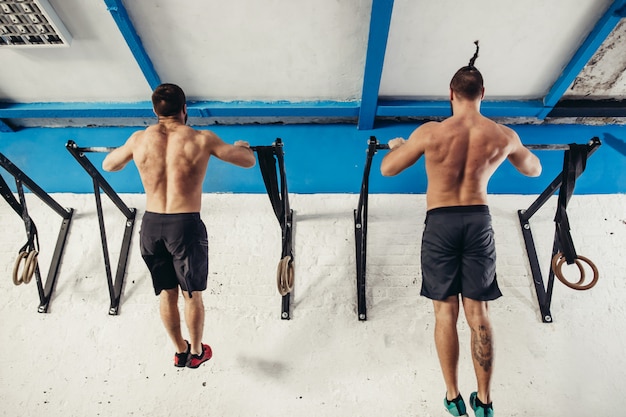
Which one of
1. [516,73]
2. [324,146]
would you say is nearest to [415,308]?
[324,146]

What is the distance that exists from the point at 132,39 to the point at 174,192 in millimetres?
1427

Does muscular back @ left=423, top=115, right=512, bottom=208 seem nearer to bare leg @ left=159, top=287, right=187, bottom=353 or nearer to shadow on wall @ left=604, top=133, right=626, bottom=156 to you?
bare leg @ left=159, top=287, right=187, bottom=353

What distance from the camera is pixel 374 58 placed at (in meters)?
3.02

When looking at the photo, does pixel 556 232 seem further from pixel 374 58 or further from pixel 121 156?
pixel 121 156

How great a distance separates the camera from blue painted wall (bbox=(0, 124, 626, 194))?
3.67 m

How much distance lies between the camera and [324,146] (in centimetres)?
381

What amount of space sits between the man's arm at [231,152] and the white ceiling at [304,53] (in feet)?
3.68

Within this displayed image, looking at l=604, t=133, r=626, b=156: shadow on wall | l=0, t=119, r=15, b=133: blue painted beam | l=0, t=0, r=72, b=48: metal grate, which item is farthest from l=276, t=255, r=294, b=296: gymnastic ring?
l=0, t=119, r=15, b=133: blue painted beam

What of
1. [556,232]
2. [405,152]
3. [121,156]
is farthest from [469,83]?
[121,156]

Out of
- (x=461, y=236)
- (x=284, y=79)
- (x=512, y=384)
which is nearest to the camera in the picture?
(x=461, y=236)

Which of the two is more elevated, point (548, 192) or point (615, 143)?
point (615, 143)

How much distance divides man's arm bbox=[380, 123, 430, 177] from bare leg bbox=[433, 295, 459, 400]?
0.82 meters

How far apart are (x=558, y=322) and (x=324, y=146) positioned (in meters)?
2.40

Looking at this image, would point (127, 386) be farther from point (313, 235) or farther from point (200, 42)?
point (200, 42)
